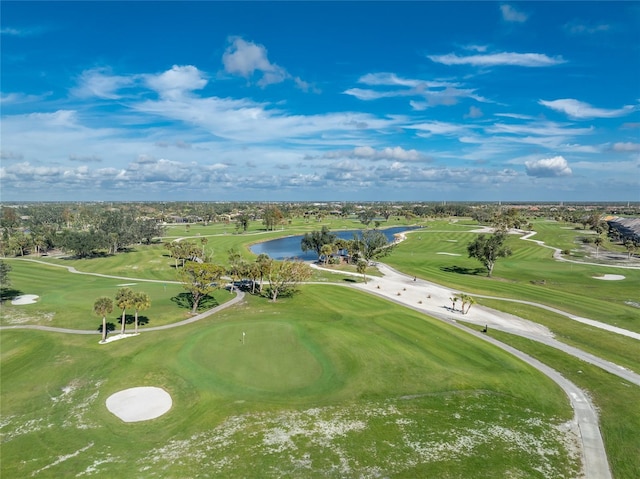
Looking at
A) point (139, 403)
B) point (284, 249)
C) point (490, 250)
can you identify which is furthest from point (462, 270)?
point (139, 403)

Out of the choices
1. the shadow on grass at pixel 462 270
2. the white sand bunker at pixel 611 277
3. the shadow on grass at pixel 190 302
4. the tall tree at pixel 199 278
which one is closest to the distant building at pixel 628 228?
the white sand bunker at pixel 611 277

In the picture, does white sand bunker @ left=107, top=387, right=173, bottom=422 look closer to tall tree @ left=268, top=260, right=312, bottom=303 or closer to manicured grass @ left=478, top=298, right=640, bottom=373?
tall tree @ left=268, top=260, right=312, bottom=303

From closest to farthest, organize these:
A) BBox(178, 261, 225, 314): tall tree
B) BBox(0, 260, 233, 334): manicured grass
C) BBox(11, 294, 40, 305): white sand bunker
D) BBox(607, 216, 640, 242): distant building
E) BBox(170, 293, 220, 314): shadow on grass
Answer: BBox(0, 260, 233, 334): manicured grass < BBox(178, 261, 225, 314): tall tree < BBox(170, 293, 220, 314): shadow on grass < BBox(11, 294, 40, 305): white sand bunker < BBox(607, 216, 640, 242): distant building

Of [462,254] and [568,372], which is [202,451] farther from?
[462,254]

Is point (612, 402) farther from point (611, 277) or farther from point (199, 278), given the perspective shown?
point (611, 277)

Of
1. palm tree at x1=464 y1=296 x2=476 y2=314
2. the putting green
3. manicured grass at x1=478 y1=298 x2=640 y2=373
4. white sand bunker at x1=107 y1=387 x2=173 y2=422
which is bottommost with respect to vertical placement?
white sand bunker at x1=107 y1=387 x2=173 y2=422

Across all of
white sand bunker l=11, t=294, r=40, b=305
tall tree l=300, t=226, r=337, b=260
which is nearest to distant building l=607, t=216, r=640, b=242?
tall tree l=300, t=226, r=337, b=260
